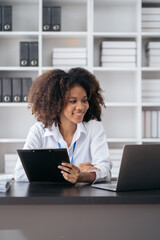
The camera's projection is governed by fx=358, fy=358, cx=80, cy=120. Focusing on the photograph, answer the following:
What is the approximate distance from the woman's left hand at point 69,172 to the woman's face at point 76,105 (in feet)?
1.76

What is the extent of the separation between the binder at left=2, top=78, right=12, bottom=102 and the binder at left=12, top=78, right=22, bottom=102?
0.04 meters

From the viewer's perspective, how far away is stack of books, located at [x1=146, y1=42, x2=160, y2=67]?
353cm

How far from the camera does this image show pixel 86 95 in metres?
2.23

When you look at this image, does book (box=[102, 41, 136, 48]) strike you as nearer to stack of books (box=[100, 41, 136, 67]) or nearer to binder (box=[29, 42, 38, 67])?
stack of books (box=[100, 41, 136, 67])

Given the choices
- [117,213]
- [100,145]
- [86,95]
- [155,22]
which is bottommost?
[117,213]

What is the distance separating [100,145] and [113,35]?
5.57ft

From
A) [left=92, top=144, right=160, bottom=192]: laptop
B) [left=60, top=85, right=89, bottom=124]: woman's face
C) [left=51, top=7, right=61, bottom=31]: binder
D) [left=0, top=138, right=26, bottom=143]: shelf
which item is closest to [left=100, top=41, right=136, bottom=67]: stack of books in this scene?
[left=51, top=7, right=61, bottom=31]: binder

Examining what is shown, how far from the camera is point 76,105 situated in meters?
2.17

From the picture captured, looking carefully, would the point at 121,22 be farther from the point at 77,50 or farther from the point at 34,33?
the point at 34,33

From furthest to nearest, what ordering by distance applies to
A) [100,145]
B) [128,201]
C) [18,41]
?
[18,41]
[100,145]
[128,201]

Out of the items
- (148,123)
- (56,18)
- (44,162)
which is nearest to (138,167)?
(44,162)

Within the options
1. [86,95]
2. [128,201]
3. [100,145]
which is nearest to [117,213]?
[128,201]

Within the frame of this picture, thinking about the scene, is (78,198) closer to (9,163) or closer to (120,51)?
(9,163)

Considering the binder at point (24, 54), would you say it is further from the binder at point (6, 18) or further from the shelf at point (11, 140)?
the shelf at point (11, 140)
